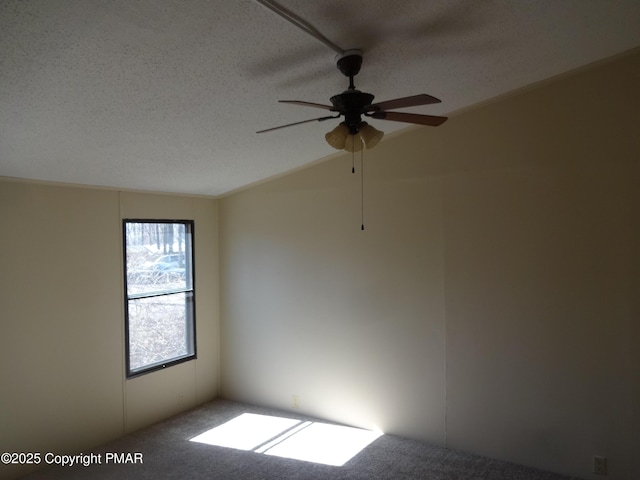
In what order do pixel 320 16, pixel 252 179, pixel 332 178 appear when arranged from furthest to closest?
pixel 252 179, pixel 332 178, pixel 320 16

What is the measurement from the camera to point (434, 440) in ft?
13.4

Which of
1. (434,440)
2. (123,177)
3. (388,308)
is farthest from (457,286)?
(123,177)

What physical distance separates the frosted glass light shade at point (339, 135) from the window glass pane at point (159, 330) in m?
3.14

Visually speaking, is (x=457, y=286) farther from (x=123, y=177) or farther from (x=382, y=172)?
(x=123, y=177)

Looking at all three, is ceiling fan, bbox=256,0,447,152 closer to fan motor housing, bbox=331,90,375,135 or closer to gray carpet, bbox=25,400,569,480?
fan motor housing, bbox=331,90,375,135

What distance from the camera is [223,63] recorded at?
248 cm

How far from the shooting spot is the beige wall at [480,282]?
11.0 ft

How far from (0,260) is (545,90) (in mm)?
4663

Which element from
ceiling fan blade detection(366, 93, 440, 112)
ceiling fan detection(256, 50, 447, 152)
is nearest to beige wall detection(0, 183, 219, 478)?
ceiling fan detection(256, 50, 447, 152)

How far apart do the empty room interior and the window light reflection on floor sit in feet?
0.83

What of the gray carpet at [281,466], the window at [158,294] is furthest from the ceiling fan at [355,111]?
the window at [158,294]

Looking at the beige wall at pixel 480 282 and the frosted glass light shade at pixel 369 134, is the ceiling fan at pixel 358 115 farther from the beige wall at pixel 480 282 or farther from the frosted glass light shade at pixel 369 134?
the beige wall at pixel 480 282

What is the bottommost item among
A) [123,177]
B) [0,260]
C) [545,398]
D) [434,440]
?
[434,440]

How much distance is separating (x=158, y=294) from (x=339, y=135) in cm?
326
